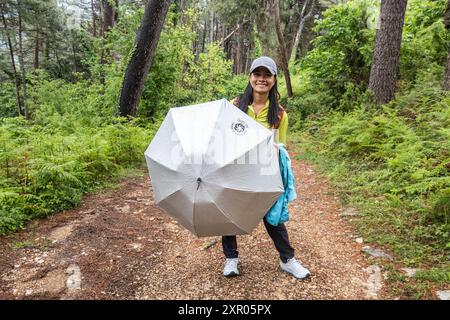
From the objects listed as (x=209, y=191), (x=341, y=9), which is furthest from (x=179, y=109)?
(x=341, y=9)

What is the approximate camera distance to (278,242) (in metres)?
3.57

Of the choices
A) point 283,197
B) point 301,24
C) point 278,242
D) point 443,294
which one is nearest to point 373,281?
point 443,294

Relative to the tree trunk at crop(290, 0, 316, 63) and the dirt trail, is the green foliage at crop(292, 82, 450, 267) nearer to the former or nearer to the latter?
the dirt trail

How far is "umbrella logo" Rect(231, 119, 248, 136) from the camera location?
2834mm

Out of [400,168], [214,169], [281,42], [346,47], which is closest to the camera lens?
[214,169]

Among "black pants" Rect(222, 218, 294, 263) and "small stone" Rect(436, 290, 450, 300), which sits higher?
"black pants" Rect(222, 218, 294, 263)

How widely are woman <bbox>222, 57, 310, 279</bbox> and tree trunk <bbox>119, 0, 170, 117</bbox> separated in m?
6.08

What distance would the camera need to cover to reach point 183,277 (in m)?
3.85

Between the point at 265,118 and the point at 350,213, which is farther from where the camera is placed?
the point at 350,213

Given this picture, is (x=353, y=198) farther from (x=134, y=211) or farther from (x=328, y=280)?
(x=134, y=211)

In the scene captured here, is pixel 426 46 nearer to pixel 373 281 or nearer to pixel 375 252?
pixel 375 252

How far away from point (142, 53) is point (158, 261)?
20.2 feet

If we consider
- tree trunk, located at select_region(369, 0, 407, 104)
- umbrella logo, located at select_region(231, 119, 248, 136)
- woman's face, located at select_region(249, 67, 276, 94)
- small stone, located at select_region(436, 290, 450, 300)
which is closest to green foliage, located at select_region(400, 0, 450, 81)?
tree trunk, located at select_region(369, 0, 407, 104)
